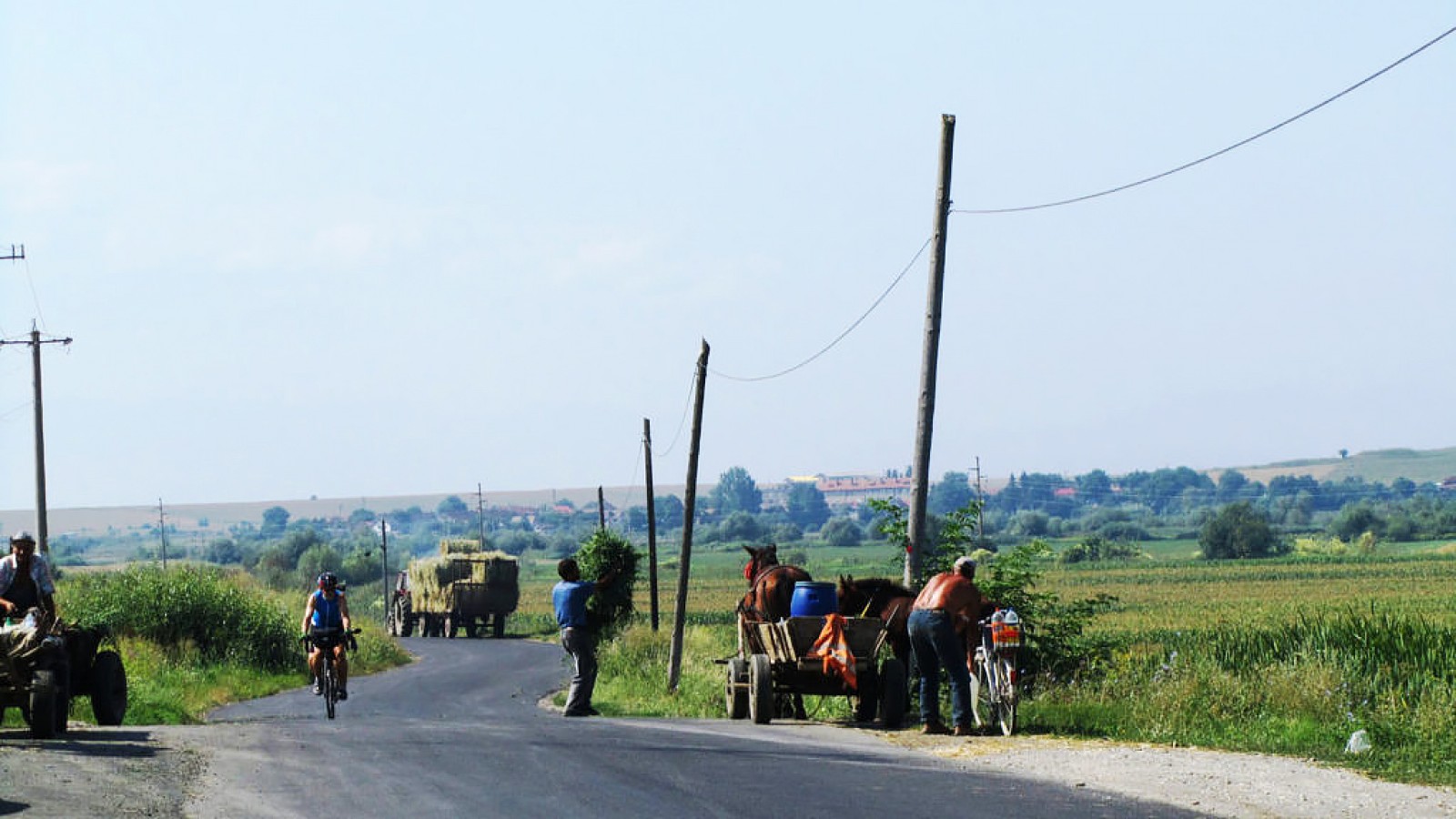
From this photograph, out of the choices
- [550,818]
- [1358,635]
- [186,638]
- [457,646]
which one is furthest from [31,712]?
[457,646]

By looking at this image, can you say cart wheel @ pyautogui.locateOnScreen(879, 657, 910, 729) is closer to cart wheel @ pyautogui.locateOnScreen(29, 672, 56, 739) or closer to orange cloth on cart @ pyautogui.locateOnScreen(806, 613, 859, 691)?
orange cloth on cart @ pyautogui.locateOnScreen(806, 613, 859, 691)

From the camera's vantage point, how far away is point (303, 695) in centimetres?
3912

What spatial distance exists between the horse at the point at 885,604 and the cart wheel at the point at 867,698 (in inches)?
16.9

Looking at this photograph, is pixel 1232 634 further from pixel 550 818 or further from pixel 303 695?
pixel 303 695

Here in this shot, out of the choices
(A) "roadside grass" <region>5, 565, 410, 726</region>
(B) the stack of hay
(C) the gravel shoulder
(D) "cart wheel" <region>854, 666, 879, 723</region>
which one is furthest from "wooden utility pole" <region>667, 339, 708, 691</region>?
(B) the stack of hay

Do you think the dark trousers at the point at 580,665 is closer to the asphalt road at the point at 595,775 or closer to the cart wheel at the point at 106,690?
the asphalt road at the point at 595,775

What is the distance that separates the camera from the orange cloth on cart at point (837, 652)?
19.1 metres

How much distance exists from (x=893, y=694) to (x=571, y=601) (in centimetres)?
497

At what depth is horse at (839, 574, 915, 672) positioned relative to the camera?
65.5 ft

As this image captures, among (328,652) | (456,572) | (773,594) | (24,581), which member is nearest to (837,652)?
(773,594)

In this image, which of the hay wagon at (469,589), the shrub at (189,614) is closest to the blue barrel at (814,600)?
the shrub at (189,614)

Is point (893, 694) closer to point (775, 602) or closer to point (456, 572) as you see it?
point (775, 602)

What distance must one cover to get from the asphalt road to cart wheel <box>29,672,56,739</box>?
4.83 feet

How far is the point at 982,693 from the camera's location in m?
17.8
